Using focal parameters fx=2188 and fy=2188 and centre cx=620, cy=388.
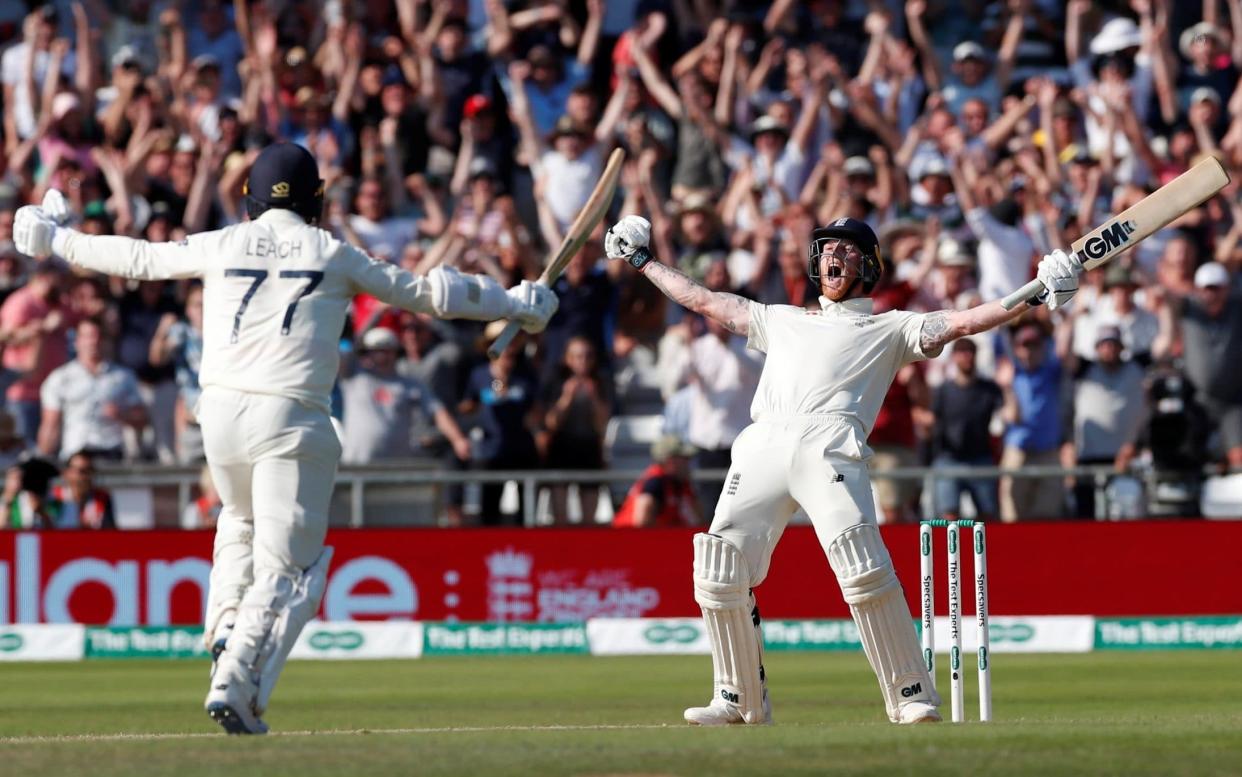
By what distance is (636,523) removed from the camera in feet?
55.7

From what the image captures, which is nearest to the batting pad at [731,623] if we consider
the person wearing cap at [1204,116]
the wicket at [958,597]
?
the wicket at [958,597]

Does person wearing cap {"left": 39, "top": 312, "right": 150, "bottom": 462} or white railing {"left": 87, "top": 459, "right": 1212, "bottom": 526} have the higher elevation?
person wearing cap {"left": 39, "top": 312, "right": 150, "bottom": 462}

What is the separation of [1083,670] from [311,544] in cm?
784

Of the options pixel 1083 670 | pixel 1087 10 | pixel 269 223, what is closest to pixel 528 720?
pixel 269 223

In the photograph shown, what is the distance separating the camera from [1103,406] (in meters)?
16.9

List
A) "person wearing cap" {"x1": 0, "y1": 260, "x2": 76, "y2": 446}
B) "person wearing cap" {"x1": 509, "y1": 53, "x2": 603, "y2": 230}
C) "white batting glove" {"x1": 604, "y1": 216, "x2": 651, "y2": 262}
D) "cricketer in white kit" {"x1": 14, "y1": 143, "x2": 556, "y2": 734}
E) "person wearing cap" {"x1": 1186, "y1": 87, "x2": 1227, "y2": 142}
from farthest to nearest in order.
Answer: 1. "person wearing cap" {"x1": 1186, "y1": 87, "x2": 1227, "y2": 142}
2. "person wearing cap" {"x1": 509, "y1": 53, "x2": 603, "y2": 230}
3. "person wearing cap" {"x1": 0, "y1": 260, "x2": 76, "y2": 446}
4. "white batting glove" {"x1": 604, "y1": 216, "x2": 651, "y2": 262}
5. "cricketer in white kit" {"x1": 14, "y1": 143, "x2": 556, "y2": 734}

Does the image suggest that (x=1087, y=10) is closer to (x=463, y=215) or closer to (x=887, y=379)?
(x=463, y=215)

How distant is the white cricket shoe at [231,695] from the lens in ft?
26.7

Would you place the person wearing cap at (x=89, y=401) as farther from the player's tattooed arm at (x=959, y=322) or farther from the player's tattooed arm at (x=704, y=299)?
the player's tattooed arm at (x=959, y=322)

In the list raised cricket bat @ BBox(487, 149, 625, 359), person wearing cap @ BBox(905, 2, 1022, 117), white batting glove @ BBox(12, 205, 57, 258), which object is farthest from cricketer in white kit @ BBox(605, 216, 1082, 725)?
person wearing cap @ BBox(905, 2, 1022, 117)

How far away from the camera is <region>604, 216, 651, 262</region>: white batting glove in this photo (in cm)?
995

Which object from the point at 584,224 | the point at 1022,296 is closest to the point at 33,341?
the point at 584,224

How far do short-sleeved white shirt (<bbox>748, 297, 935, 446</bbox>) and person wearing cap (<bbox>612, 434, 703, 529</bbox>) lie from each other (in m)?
6.76

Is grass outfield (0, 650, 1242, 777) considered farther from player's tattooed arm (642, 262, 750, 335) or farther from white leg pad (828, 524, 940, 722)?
player's tattooed arm (642, 262, 750, 335)
